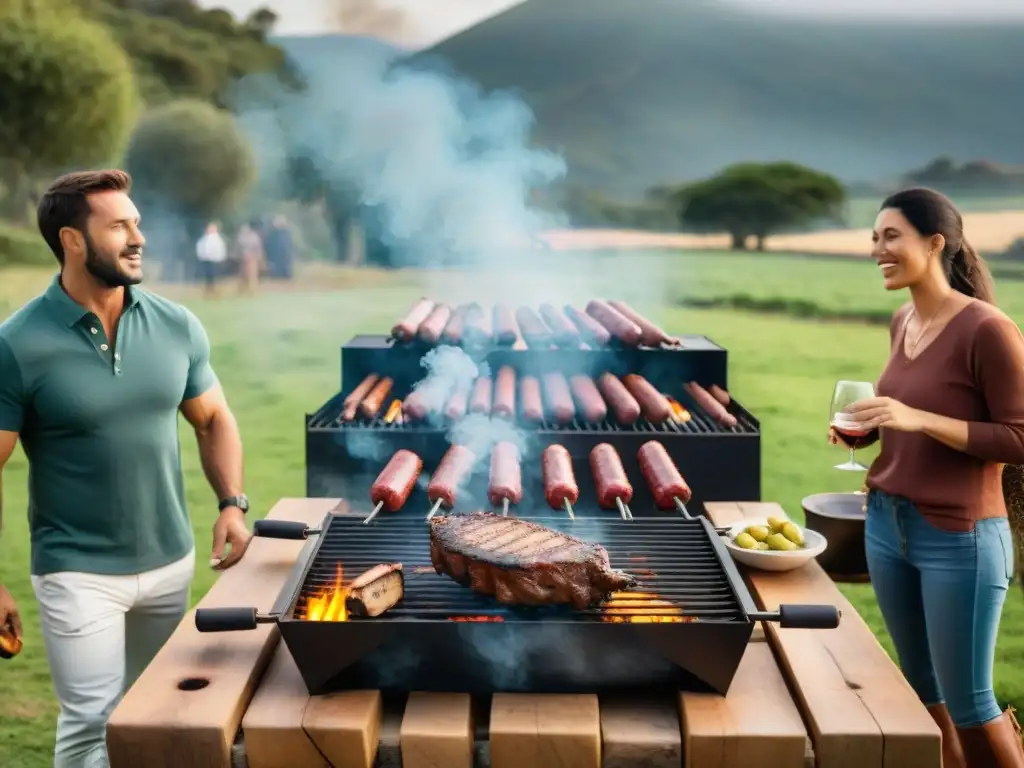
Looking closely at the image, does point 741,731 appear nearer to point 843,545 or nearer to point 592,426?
point 843,545

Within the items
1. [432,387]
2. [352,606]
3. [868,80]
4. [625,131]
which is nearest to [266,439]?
[432,387]

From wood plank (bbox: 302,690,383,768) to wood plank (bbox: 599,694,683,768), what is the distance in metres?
0.55

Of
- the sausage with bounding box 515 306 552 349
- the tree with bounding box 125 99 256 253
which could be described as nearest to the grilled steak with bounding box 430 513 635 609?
the sausage with bounding box 515 306 552 349

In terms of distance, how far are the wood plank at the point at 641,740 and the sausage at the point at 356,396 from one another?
2525 mm

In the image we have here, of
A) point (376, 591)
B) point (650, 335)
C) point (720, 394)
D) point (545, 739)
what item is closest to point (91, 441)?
point (376, 591)

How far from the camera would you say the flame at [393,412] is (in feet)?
15.0

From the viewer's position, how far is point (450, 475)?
12.1 ft

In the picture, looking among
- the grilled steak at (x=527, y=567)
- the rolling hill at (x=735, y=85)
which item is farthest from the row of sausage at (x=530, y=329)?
the rolling hill at (x=735, y=85)

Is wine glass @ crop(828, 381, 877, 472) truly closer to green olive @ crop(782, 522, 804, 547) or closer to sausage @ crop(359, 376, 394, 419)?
green olive @ crop(782, 522, 804, 547)

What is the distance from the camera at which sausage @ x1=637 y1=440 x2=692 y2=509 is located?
3.53 metres

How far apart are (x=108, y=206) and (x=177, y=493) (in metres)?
1.00

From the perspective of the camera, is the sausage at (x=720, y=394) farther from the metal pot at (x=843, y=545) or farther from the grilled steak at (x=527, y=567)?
the grilled steak at (x=527, y=567)

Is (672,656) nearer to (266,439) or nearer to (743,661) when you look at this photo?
(743,661)

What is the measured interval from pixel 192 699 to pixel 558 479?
1700 millimetres
